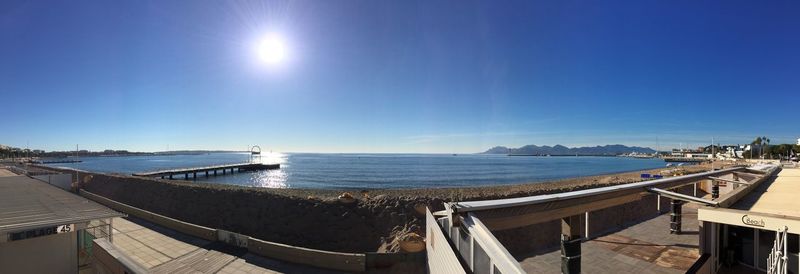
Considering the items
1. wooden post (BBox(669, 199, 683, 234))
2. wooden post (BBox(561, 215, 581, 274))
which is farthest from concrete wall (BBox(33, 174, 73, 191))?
wooden post (BBox(669, 199, 683, 234))

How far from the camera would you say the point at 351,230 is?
16.1 metres

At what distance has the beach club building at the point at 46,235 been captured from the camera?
21.9 feet

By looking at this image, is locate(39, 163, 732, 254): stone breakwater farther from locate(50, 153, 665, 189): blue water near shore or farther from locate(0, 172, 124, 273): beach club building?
locate(50, 153, 665, 189): blue water near shore

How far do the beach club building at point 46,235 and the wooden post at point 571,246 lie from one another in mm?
9126

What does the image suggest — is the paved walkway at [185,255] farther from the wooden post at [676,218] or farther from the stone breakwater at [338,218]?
the wooden post at [676,218]

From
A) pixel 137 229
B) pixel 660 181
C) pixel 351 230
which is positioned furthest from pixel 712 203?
pixel 137 229

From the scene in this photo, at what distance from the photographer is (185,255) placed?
11.6m

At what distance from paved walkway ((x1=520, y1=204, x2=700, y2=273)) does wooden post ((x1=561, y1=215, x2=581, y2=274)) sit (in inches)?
108

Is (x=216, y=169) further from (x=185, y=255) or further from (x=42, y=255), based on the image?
(x=42, y=255)

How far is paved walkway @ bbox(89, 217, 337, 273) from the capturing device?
10344 mm

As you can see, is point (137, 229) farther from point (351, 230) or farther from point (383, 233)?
point (383, 233)

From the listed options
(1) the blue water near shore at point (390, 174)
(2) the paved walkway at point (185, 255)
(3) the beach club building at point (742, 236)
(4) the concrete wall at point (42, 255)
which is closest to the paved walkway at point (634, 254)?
(3) the beach club building at point (742, 236)

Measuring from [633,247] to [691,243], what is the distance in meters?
1.52

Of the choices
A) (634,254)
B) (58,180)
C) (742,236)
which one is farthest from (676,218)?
(58,180)
